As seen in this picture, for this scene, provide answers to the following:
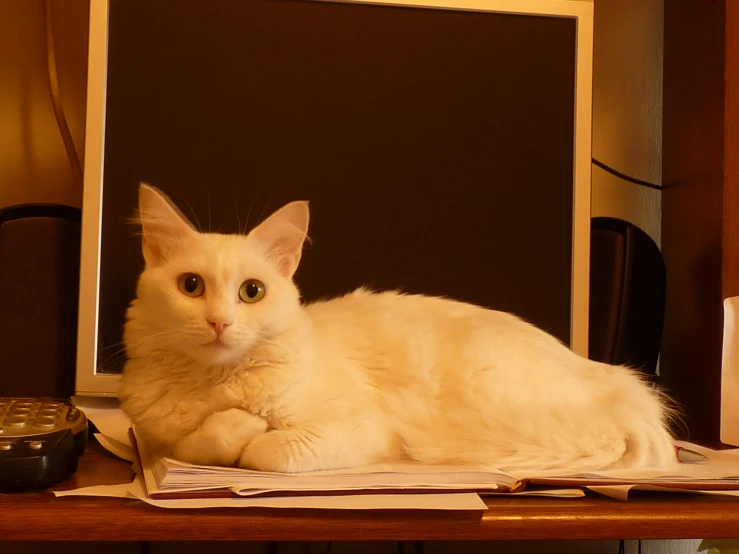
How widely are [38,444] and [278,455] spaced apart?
215mm

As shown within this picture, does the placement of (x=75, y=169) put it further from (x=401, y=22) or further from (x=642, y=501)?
(x=642, y=501)

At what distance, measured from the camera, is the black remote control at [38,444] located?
58cm

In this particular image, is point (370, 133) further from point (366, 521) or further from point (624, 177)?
point (366, 521)

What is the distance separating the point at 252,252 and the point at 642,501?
47 cm

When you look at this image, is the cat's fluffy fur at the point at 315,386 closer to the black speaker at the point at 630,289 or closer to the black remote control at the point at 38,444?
the black remote control at the point at 38,444

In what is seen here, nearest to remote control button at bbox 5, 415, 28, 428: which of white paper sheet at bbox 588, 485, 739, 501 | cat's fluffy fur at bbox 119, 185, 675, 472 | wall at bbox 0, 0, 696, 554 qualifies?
cat's fluffy fur at bbox 119, 185, 675, 472

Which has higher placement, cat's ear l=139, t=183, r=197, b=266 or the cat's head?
cat's ear l=139, t=183, r=197, b=266

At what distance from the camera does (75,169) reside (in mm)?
1269

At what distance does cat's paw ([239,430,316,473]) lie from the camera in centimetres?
64

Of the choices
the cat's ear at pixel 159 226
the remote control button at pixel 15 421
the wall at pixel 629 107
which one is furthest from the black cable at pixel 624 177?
the remote control button at pixel 15 421

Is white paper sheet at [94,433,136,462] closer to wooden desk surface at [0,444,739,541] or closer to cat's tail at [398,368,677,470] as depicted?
wooden desk surface at [0,444,739,541]

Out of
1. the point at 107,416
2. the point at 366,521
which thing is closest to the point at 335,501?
the point at 366,521

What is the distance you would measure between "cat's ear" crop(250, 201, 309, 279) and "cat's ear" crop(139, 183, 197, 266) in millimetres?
82

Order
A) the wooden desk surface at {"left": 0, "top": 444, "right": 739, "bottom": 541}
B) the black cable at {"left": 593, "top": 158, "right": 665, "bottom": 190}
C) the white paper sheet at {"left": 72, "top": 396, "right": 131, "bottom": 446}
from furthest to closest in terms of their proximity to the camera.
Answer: the black cable at {"left": 593, "top": 158, "right": 665, "bottom": 190}, the white paper sheet at {"left": 72, "top": 396, "right": 131, "bottom": 446}, the wooden desk surface at {"left": 0, "top": 444, "right": 739, "bottom": 541}
